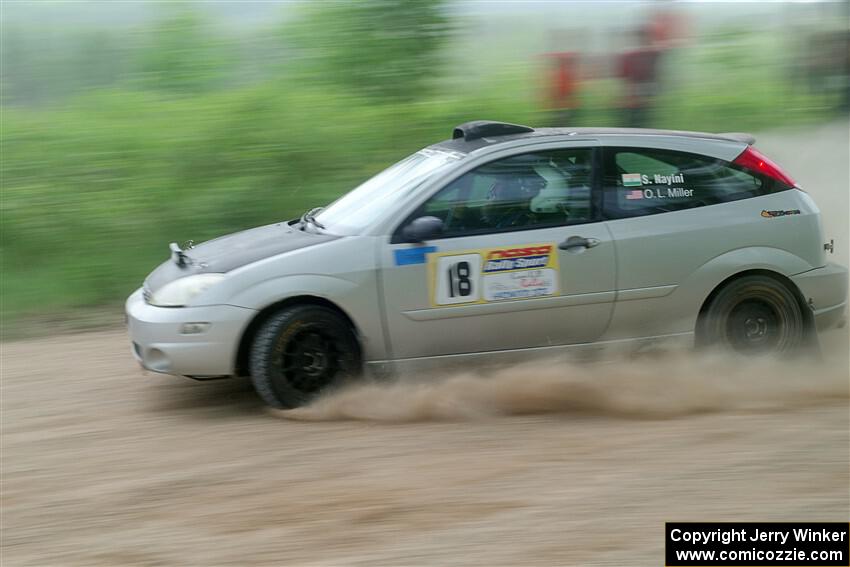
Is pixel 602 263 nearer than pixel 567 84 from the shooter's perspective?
Yes

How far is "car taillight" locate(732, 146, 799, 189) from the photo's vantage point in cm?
648

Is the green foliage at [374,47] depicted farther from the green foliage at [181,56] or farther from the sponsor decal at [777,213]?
the sponsor decal at [777,213]

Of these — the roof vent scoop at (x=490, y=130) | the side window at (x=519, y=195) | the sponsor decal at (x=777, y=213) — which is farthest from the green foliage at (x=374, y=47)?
the sponsor decal at (x=777, y=213)

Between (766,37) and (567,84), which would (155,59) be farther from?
(766,37)

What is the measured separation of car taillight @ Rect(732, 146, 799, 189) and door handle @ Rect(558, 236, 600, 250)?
1.16 m

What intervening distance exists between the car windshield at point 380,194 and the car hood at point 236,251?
0.19 m

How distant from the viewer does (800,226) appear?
21.0 ft

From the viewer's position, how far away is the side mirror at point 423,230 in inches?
235

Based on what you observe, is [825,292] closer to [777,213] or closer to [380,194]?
[777,213]

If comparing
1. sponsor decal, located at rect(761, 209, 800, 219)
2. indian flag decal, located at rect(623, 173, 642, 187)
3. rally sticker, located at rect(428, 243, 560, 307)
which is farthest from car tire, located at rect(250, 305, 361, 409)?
sponsor decal, located at rect(761, 209, 800, 219)

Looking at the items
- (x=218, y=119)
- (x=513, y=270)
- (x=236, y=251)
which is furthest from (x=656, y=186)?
(x=218, y=119)

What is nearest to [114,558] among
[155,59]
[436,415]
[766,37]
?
[436,415]

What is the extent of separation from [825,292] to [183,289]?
3989 millimetres

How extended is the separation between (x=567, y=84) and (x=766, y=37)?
14.7 ft
